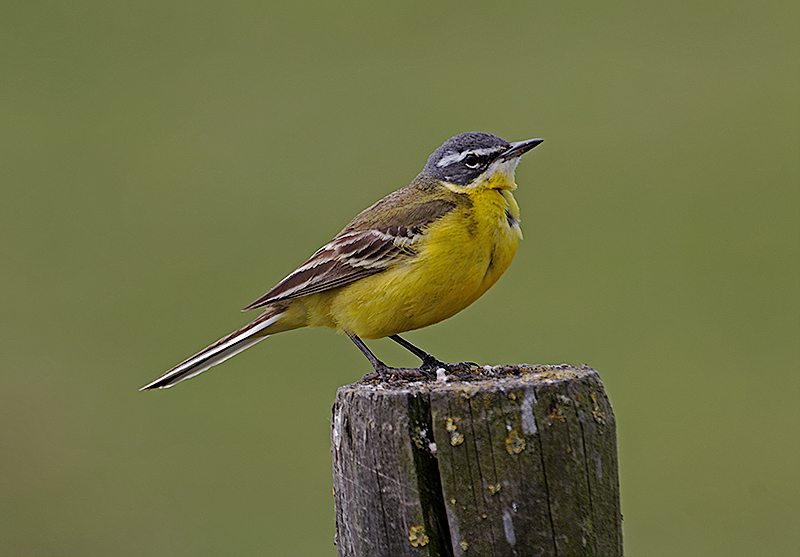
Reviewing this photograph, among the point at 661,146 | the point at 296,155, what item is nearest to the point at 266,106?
the point at 296,155

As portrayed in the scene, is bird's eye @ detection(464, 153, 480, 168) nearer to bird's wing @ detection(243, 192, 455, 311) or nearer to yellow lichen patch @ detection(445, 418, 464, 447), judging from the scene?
bird's wing @ detection(243, 192, 455, 311)

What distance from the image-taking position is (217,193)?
17844 mm

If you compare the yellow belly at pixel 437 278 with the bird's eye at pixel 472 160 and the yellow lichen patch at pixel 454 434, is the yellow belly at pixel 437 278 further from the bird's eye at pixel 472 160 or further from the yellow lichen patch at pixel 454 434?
the yellow lichen patch at pixel 454 434

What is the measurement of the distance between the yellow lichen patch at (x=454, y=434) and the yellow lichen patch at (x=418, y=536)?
14.4 inches

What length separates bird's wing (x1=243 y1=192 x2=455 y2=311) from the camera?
631 centimetres

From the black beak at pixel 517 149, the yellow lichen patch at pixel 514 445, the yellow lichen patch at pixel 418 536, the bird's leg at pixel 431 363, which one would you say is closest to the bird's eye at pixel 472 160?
the black beak at pixel 517 149

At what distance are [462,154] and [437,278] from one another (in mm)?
1158

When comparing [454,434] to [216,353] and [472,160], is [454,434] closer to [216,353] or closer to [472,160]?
[216,353]

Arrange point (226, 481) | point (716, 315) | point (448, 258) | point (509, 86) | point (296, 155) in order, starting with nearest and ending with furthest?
point (448, 258) < point (226, 481) < point (716, 315) < point (296, 155) < point (509, 86)

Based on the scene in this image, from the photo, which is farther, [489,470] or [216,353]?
[216,353]

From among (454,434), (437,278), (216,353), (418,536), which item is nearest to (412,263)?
(437,278)

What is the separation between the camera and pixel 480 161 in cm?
682

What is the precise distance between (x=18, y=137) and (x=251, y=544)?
37.4 ft

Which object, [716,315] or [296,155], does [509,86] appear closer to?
[296,155]
